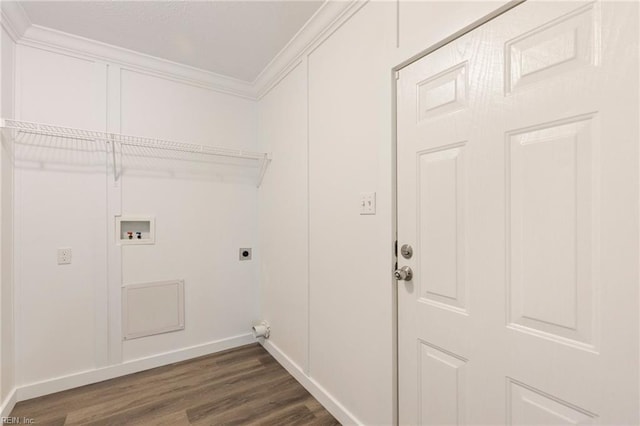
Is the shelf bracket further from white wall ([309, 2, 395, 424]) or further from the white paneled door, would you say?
the white paneled door

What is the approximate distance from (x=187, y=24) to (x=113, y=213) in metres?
1.52

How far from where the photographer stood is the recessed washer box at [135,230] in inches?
91.1

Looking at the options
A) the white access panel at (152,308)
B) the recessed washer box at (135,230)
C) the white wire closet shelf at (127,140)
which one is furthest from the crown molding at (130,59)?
the white access panel at (152,308)

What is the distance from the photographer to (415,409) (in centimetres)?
136

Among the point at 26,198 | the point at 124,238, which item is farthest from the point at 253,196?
the point at 26,198

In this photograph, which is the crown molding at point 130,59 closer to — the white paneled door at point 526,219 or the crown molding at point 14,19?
the crown molding at point 14,19

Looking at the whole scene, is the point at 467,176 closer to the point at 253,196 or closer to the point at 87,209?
the point at 253,196

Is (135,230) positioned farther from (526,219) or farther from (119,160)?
(526,219)

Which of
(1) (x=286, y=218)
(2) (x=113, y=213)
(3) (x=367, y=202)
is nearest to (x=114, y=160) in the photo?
(2) (x=113, y=213)

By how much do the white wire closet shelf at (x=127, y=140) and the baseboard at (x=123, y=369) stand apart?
Answer: 158 centimetres

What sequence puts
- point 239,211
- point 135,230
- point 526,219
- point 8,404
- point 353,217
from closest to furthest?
point 526,219 < point 353,217 < point 8,404 < point 135,230 < point 239,211

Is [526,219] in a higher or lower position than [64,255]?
higher

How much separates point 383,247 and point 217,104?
2185 mm

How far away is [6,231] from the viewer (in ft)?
Result: 6.11
